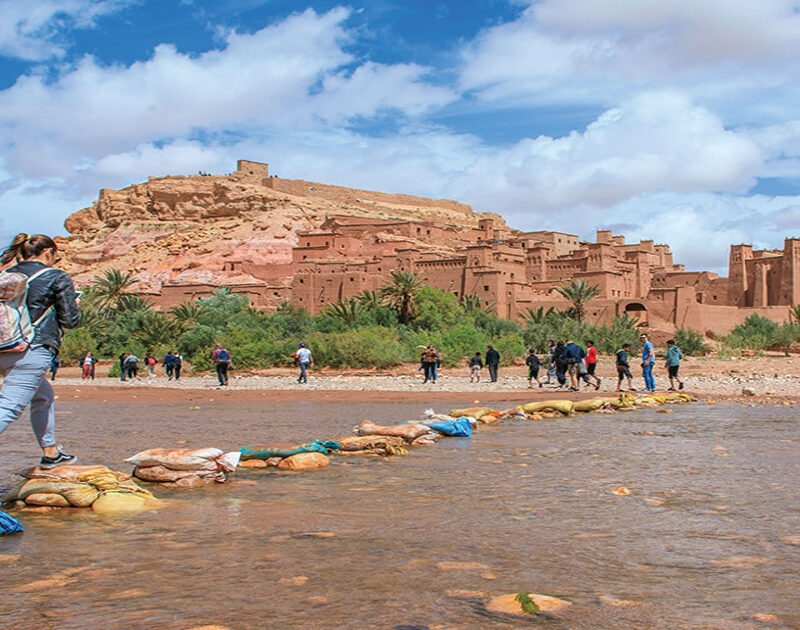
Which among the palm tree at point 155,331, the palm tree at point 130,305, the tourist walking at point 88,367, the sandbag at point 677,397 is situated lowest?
the sandbag at point 677,397

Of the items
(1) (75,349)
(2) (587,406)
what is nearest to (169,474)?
(2) (587,406)

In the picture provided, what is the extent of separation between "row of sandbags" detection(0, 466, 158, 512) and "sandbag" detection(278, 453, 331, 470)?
1.91m

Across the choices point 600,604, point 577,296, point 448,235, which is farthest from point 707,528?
point 448,235

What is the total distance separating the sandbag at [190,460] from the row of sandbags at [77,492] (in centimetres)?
85

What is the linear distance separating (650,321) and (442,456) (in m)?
36.0

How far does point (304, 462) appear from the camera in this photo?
25.4 feet

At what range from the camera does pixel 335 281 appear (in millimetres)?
45781

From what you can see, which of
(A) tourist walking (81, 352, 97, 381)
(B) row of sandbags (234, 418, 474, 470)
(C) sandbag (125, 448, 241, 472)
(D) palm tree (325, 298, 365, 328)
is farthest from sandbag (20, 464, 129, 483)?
(D) palm tree (325, 298, 365, 328)

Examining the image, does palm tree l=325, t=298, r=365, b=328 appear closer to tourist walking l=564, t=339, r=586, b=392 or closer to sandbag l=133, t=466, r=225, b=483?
tourist walking l=564, t=339, r=586, b=392

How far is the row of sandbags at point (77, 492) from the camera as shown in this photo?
5672 mm

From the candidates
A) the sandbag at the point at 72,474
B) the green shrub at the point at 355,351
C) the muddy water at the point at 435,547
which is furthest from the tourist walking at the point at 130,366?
the sandbag at the point at 72,474

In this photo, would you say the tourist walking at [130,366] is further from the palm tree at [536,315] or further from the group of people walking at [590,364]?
the palm tree at [536,315]

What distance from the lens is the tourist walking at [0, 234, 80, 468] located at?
518 cm

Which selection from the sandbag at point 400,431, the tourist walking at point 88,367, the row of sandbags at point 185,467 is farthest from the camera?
the tourist walking at point 88,367
